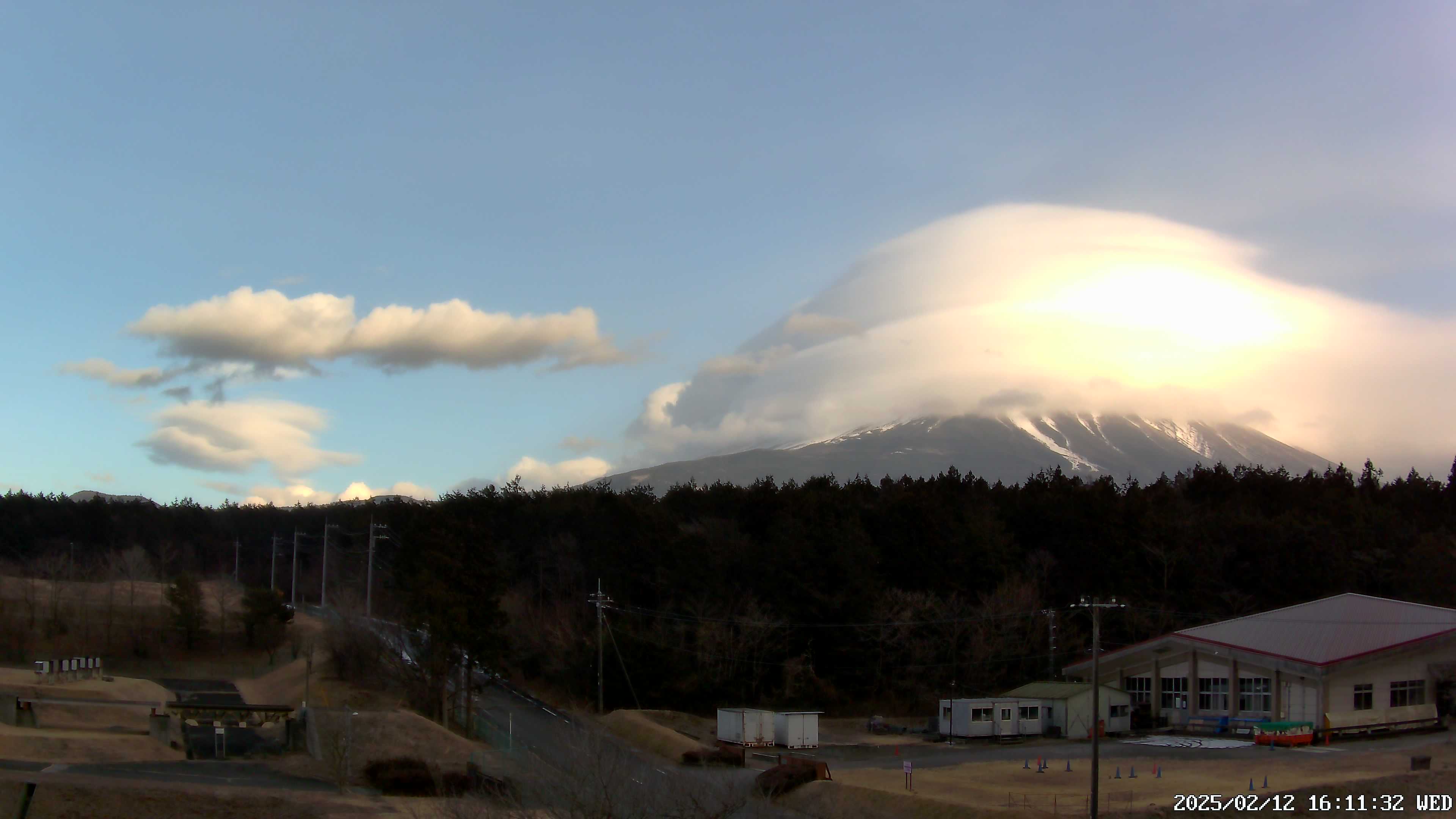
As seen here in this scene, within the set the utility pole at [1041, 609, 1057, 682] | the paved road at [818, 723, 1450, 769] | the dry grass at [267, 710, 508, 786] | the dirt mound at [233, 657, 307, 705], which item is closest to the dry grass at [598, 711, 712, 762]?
the paved road at [818, 723, 1450, 769]

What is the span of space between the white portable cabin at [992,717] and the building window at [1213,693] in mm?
8159

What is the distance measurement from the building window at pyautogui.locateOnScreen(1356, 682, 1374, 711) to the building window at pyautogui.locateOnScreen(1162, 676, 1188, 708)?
771 centimetres

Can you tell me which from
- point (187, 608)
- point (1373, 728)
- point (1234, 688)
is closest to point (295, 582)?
point (187, 608)

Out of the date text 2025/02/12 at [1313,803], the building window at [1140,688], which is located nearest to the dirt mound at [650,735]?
the date text 2025/02/12 at [1313,803]

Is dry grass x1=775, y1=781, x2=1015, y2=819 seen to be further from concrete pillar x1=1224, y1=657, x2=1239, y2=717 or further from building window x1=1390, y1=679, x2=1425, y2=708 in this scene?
building window x1=1390, y1=679, x2=1425, y2=708

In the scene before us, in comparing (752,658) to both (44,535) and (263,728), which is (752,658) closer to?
(263,728)

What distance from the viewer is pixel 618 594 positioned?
72875mm

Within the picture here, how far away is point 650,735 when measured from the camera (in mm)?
51125

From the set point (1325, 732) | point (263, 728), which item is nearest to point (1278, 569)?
point (1325, 732)

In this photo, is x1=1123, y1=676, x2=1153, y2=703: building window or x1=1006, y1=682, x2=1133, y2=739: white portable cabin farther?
x1=1123, y1=676, x2=1153, y2=703: building window

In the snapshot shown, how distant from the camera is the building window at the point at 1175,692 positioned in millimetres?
58250

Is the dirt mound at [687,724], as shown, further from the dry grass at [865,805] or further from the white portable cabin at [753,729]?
the dry grass at [865,805]

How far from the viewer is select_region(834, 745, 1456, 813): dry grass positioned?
3512cm

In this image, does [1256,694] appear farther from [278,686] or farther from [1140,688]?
[278,686]
